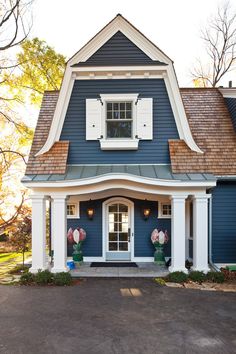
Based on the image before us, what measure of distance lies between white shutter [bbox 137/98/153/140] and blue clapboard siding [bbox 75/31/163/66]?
1.31 metres

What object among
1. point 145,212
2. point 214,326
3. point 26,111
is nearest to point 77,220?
point 145,212

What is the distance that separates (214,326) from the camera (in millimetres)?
5227

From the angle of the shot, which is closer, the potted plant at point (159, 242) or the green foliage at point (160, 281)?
the green foliage at point (160, 281)

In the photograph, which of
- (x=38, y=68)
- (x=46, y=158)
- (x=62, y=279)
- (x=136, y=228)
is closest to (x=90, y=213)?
(x=136, y=228)

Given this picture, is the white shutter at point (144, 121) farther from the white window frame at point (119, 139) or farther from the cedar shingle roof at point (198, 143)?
the cedar shingle roof at point (198, 143)

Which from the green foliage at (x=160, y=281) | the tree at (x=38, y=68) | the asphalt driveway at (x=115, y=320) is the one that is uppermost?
the tree at (x=38, y=68)

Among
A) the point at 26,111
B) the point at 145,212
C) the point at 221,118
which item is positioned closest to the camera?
the point at 145,212

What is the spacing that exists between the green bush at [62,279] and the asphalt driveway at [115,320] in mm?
308

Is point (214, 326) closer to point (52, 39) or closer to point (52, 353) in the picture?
point (52, 353)

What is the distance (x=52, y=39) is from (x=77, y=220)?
12614 millimetres

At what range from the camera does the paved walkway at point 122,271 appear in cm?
850

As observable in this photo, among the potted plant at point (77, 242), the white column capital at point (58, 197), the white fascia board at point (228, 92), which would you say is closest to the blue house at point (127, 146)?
the white column capital at point (58, 197)

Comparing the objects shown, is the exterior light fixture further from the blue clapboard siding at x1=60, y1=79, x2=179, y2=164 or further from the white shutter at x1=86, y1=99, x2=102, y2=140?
the white shutter at x1=86, y1=99, x2=102, y2=140

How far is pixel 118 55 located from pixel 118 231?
19.4 feet
